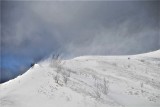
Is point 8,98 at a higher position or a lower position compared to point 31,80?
lower

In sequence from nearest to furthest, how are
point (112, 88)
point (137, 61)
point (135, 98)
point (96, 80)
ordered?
1. point (135, 98)
2. point (112, 88)
3. point (96, 80)
4. point (137, 61)

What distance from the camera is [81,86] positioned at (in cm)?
1572

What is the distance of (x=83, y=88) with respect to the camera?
50.4ft

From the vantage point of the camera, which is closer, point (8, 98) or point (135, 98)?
point (8, 98)

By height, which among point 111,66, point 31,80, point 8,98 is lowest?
point 8,98

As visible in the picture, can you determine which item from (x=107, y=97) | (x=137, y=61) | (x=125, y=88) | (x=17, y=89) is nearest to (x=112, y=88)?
(x=125, y=88)

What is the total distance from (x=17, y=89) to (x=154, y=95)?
9560 millimetres

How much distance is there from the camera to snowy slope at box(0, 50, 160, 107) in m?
13.1

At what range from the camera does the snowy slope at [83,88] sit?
13148mm

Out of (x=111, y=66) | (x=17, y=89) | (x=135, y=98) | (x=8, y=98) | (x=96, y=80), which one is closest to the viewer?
(x=8, y=98)

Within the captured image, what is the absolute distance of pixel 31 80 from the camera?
15.7 meters

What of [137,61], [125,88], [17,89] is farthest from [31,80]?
[137,61]

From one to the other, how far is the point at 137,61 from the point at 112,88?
10.6 metres

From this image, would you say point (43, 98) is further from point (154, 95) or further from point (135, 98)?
point (154, 95)
